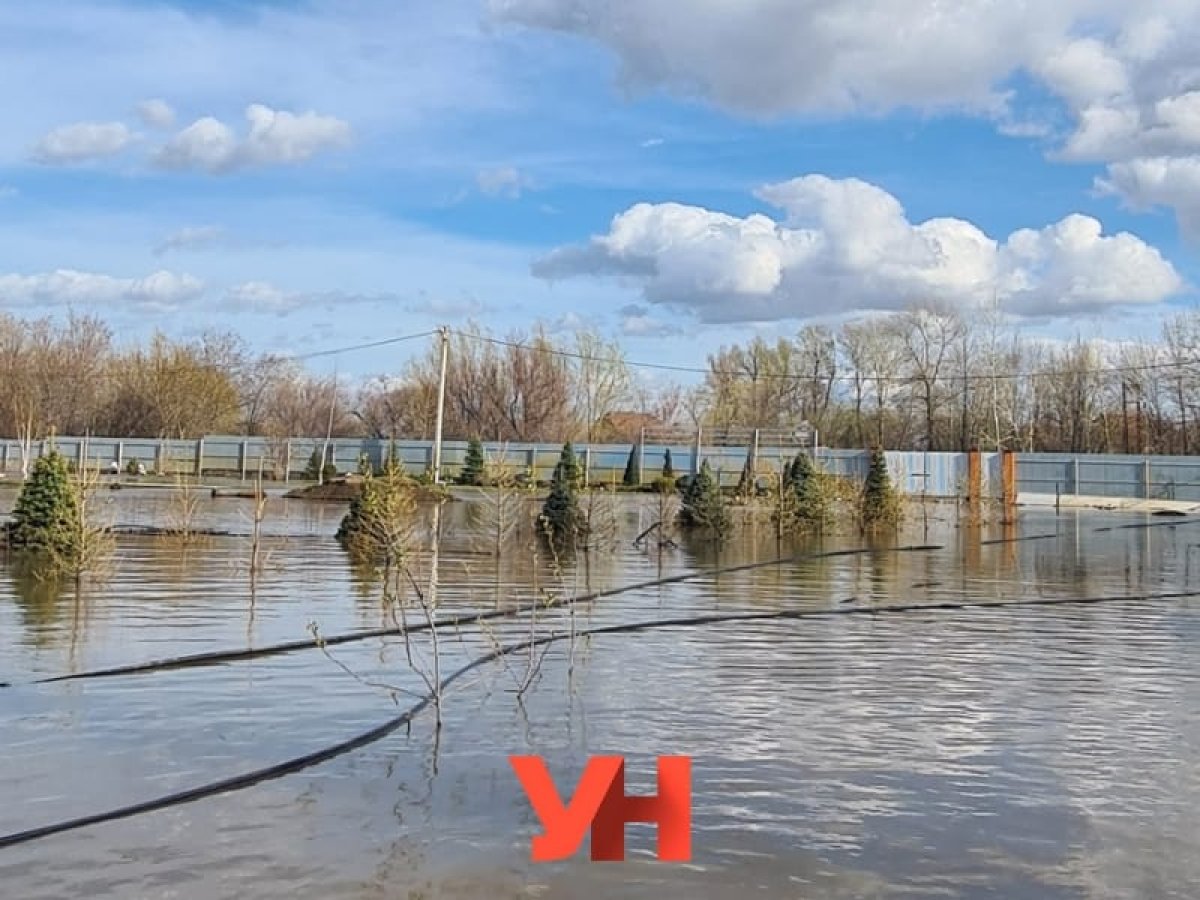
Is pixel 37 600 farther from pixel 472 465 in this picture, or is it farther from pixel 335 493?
Answer: pixel 472 465

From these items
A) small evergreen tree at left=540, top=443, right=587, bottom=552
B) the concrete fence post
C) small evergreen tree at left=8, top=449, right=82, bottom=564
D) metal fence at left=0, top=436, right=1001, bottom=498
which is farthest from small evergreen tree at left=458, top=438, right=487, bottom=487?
small evergreen tree at left=8, top=449, right=82, bottom=564

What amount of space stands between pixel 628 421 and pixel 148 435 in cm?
2326

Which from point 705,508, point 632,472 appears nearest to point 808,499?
point 705,508

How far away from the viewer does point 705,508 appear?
23422 mm

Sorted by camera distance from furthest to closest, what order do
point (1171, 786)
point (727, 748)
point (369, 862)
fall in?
point (727, 748) < point (1171, 786) < point (369, 862)

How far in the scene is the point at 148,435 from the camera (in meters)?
58.4

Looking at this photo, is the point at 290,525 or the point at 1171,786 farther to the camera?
the point at 290,525

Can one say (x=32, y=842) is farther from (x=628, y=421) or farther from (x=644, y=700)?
(x=628, y=421)

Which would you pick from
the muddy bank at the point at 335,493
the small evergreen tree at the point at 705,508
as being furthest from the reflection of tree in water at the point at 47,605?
the muddy bank at the point at 335,493

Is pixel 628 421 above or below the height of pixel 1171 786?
above

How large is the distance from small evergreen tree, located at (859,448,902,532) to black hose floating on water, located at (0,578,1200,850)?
10.6 metres

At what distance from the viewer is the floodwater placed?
492cm

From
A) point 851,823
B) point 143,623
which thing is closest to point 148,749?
point 851,823

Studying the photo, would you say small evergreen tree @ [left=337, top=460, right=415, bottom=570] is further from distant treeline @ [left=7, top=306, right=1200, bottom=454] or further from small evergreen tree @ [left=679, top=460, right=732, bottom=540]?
distant treeline @ [left=7, top=306, right=1200, bottom=454]
